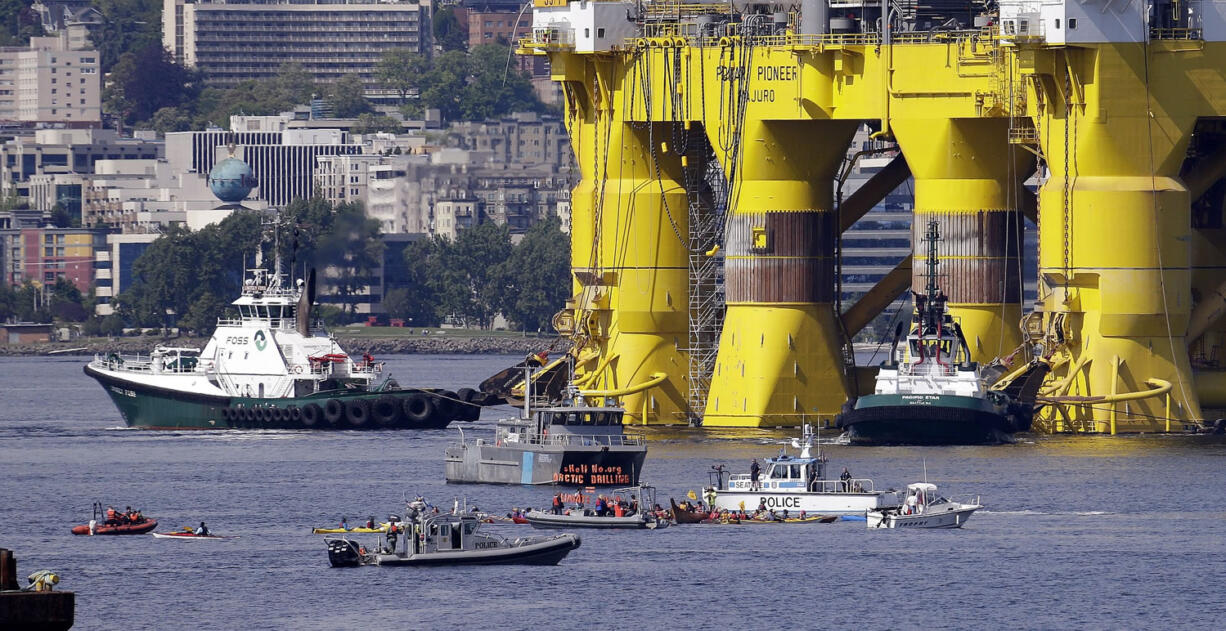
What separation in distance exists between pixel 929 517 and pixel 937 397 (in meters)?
15.2

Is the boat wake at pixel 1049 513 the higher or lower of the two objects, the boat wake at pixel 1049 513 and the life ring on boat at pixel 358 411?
the lower

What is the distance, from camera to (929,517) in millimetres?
78438

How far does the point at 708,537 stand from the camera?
254 feet

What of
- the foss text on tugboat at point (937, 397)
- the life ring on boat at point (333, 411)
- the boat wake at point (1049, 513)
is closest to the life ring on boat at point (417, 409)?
the life ring on boat at point (333, 411)

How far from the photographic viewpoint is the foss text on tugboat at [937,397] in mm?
93250

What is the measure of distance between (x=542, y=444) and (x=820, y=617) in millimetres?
21941

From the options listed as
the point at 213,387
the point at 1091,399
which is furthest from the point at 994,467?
the point at 213,387

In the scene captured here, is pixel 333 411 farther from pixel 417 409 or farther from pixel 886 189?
pixel 886 189

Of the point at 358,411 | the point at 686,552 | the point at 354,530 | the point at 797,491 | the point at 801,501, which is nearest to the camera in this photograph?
the point at 686,552

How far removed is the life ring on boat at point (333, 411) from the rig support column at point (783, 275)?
56.6 feet

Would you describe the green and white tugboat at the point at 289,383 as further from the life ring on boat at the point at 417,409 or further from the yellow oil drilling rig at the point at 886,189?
the yellow oil drilling rig at the point at 886,189

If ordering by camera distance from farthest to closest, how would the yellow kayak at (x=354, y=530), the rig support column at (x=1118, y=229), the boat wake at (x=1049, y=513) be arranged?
the rig support column at (x=1118, y=229) < the boat wake at (x=1049, y=513) < the yellow kayak at (x=354, y=530)

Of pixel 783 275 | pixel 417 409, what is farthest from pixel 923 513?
pixel 417 409

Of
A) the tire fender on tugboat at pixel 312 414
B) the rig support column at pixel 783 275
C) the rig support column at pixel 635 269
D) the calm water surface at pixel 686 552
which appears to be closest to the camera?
the calm water surface at pixel 686 552
